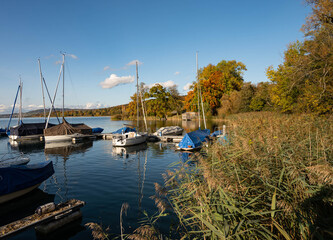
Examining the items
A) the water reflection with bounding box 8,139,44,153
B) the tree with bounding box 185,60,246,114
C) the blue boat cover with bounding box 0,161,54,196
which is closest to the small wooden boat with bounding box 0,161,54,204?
the blue boat cover with bounding box 0,161,54,196

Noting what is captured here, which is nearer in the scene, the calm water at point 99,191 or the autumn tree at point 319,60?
the calm water at point 99,191

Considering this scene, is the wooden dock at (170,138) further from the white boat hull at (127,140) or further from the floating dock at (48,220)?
the floating dock at (48,220)

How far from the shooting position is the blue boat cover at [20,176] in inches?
404

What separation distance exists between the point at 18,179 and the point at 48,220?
5.12m

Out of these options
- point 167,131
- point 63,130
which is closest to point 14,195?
point 63,130

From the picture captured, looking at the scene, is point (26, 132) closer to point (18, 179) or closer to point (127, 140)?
point (127, 140)

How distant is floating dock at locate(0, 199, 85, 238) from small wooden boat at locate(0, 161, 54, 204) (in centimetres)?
408

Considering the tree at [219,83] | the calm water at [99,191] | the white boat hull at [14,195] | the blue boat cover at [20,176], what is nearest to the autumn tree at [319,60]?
A: the calm water at [99,191]

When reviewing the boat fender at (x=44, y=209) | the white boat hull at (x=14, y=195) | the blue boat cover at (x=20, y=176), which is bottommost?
the white boat hull at (x=14, y=195)

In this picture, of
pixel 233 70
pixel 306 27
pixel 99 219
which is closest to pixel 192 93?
pixel 233 70

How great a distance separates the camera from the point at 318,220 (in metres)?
3.55

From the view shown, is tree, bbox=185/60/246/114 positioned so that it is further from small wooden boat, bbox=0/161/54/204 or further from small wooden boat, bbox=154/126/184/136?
small wooden boat, bbox=0/161/54/204

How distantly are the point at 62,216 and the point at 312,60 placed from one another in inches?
834

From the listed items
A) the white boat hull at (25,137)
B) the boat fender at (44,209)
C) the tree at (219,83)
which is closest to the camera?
the boat fender at (44,209)
